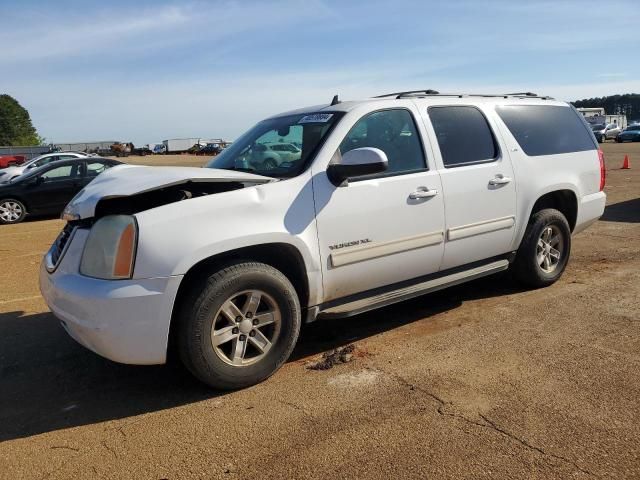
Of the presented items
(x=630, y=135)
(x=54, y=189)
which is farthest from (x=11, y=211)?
(x=630, y=135)

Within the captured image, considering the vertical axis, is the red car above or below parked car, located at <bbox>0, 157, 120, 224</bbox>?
above

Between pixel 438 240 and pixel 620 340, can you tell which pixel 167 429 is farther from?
pixel 620 340

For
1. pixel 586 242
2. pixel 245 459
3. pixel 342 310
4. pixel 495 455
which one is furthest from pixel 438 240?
pixel 586 242

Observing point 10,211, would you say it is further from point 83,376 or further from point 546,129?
point 546,129

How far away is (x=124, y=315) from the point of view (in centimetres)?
319

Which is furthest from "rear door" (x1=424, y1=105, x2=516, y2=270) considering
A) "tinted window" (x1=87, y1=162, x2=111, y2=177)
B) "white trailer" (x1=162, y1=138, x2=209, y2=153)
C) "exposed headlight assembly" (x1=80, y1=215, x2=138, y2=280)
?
"white trailer" (x1=162, y1=138, x2=209, y2=153)

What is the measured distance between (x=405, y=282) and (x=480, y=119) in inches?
67.2

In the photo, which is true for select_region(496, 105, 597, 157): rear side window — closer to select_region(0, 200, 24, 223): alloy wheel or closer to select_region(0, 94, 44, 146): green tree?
select_region(0, 200, 24, 223): alloy wheel

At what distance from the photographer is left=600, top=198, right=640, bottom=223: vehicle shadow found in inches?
366

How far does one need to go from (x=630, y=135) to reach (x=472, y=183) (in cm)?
4364

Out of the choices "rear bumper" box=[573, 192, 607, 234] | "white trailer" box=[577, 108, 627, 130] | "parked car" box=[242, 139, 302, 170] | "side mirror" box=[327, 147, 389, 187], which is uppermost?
"white trailer" box=[577, 108, 627, 130]

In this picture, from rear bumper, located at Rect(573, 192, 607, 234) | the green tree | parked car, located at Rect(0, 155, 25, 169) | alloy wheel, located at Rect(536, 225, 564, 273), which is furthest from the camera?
the green tree

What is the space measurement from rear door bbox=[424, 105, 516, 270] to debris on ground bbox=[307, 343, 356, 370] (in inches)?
43.2

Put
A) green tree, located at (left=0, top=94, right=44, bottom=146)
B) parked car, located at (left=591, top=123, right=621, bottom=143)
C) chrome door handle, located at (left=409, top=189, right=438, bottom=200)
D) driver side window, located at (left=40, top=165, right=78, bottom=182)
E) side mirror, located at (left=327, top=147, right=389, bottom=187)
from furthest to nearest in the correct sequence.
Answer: green tree, located at (left=0, top=94, right=44, bottom=146) → parked car, located at (left=591, top=123, right=621, bottom=143) → driver side window, located at (left=40, top=165, right=78, bottom=182) → chrome door handle, located at (left=409, top=189, right=438, bottom=200) → side mirror, located at (left=327, top=147, right=389, bottom=187)
